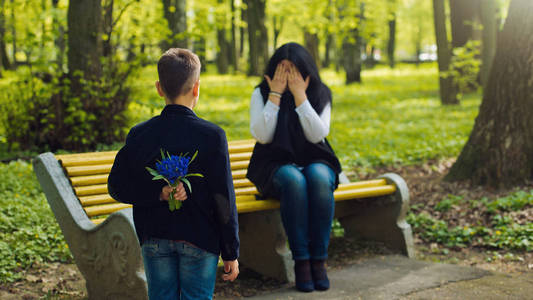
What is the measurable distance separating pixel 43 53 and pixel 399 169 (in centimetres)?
495

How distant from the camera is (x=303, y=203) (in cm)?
420

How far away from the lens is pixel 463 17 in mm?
16484

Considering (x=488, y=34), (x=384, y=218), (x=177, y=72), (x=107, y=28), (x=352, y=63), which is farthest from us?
(x=352, y=63)

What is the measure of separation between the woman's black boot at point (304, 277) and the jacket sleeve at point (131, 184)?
1890 millimetres

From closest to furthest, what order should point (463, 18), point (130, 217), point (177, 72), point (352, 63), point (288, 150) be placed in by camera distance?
1. point (177, 72)
2. point (130, 217)
3. point (288, 150)
4. point (463, 18)
5. point (352, 63)

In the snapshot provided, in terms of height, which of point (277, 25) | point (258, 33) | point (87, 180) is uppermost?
point (277, 25)

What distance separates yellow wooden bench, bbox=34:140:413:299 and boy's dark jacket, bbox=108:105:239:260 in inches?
42.7

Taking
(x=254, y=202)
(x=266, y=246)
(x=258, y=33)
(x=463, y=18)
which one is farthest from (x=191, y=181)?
(x=258, y=33)

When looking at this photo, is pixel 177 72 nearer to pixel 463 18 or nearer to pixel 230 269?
pixel 230 269

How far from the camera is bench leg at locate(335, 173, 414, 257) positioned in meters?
5.01

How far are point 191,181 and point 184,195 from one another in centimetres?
9

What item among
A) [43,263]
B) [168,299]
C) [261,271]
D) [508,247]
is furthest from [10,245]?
[508,247]

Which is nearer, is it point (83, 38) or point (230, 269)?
point (230, 269)

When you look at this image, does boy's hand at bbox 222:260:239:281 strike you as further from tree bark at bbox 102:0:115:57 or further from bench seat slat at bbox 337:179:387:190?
tree bark at bbox 102:0:115:57
